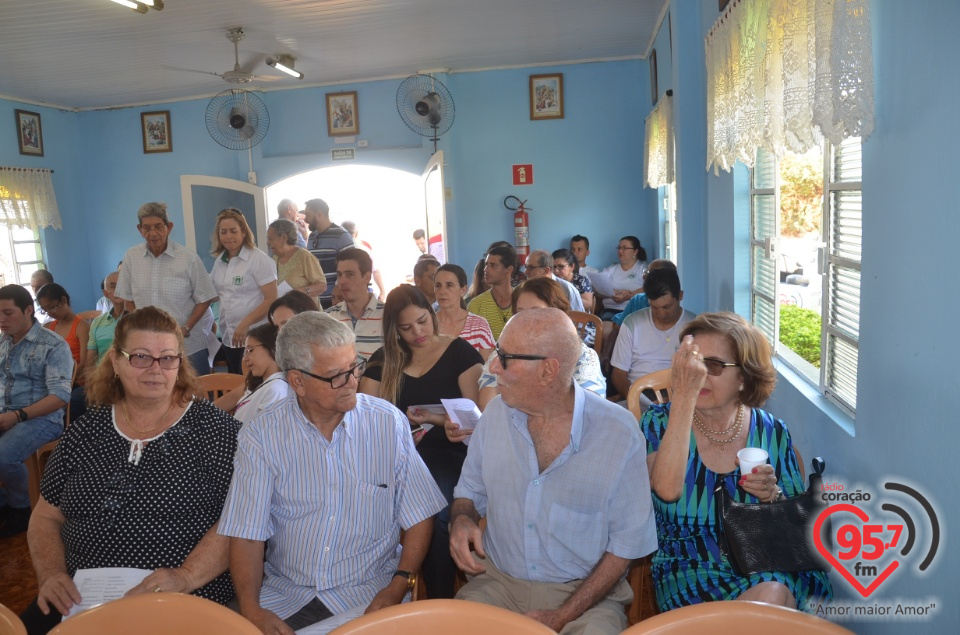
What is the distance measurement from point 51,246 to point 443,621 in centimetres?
917

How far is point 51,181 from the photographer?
8789 millimetres

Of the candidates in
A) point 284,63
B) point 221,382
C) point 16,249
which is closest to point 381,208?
point 16,249

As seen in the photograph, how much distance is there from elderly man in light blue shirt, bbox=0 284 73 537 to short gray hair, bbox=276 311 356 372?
95.1 inches

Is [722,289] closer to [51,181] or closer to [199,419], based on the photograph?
[199,419]

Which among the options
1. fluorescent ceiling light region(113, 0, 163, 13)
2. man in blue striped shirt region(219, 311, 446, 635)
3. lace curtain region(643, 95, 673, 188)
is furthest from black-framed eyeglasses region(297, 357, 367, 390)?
lace curtain region(643, 95, 673, 188)

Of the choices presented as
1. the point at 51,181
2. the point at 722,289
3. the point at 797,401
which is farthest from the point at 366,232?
the point at 797,401

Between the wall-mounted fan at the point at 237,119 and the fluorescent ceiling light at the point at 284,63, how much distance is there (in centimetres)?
132

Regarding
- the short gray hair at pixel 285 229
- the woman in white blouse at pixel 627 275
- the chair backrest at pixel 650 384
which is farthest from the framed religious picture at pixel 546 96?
the chair backrest at pixel 650 384

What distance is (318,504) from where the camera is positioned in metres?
1.97

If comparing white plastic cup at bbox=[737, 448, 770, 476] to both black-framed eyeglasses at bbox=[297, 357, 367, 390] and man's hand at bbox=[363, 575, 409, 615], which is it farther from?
black-framed eyeglasses at bbox=[297, 357, 367, 390]

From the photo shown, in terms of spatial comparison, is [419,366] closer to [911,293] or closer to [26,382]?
[911,293]

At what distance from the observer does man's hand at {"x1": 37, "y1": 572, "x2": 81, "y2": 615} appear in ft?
6.31

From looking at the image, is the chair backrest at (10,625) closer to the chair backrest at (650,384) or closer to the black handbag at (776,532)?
the black handbag at (776,532)

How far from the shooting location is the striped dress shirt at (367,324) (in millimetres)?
3791
